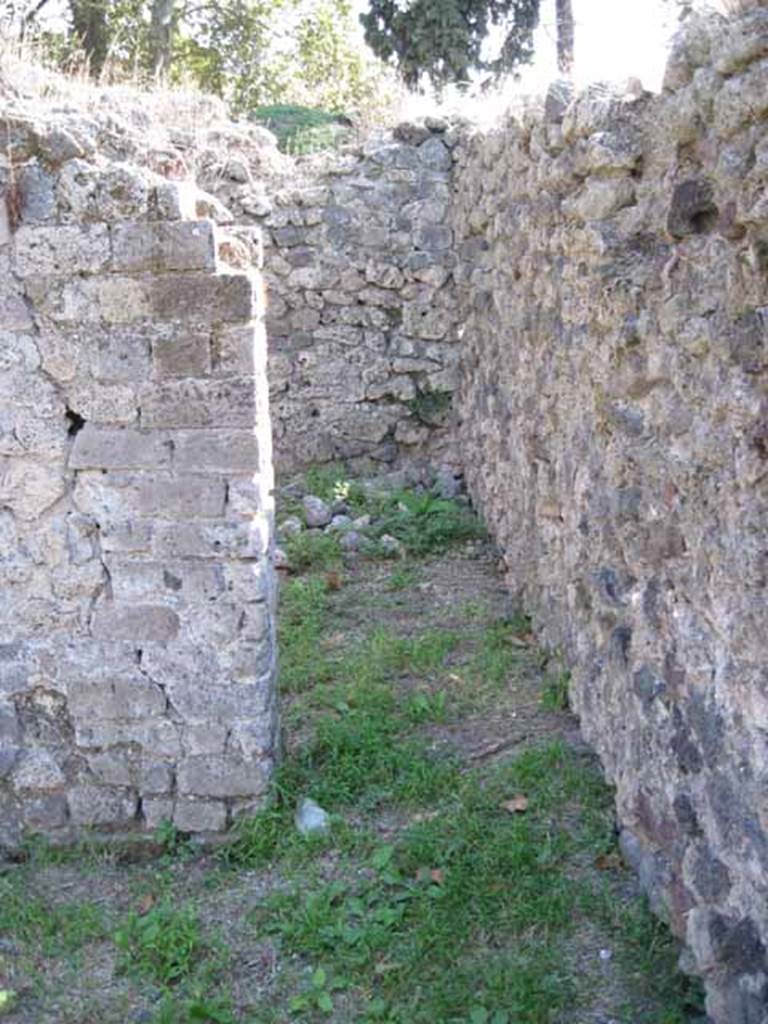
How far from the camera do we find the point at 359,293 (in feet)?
26.9

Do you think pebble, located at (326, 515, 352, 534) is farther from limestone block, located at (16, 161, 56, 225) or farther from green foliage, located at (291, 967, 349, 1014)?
green foliage, located at (291, 967, 349, 1014)

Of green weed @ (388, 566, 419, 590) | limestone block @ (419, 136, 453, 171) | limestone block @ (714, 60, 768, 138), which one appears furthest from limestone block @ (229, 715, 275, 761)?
limestone block @ (419, 136, 453, 171)

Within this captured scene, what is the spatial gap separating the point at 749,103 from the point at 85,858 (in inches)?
114

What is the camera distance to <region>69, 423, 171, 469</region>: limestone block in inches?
139

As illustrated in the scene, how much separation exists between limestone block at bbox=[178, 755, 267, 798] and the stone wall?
4692 millimetres

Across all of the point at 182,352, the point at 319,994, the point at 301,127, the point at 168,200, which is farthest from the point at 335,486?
the point at 319,994

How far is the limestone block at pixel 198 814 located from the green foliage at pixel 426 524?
3.12m

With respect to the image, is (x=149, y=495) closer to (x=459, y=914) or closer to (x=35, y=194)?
(x=35, y=194)

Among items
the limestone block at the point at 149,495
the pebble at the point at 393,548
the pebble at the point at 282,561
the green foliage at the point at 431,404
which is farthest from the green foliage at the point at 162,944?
the green foliage at the point at 431,404

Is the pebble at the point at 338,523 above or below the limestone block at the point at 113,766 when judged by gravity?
above

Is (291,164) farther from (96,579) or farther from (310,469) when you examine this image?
(96,579)

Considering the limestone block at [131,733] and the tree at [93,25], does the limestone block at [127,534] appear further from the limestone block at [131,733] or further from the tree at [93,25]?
the tree at [93,25]

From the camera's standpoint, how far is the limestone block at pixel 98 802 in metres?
3.71

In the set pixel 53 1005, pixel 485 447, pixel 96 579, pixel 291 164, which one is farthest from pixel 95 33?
pixel 53 1005
